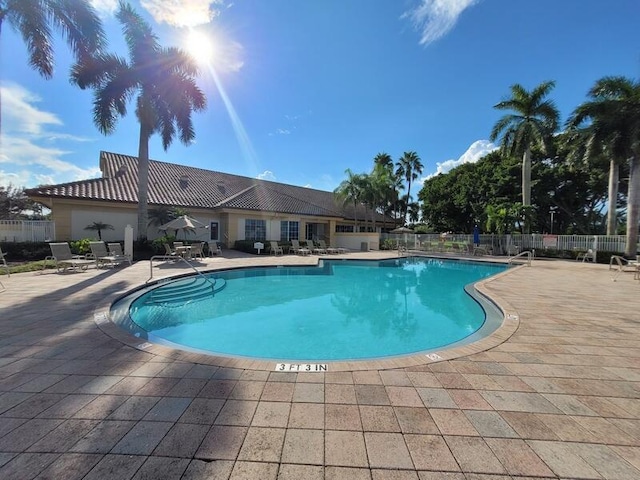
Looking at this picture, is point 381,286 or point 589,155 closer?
point 381,286

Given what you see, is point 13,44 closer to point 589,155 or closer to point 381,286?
point 381,286

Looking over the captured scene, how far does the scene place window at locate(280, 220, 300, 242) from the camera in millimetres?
22422

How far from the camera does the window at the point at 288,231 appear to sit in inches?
883

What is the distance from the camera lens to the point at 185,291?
353 inches

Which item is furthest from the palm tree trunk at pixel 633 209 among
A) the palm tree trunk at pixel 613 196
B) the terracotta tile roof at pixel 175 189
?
the terracotta tile roof at pixel 175 189

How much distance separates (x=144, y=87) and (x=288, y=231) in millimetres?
12556

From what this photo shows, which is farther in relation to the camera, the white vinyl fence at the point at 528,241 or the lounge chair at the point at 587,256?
the white vinyl fence at the point at 528,241

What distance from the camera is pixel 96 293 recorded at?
710cm

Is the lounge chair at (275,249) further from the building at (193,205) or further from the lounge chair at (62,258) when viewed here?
the lounge chair at (62,258)

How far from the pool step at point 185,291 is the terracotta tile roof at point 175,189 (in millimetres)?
10185

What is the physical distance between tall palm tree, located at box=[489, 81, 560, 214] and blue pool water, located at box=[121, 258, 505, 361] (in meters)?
14.5

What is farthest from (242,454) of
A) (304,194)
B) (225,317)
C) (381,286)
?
(304,194)

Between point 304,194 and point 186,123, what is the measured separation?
15.9 m

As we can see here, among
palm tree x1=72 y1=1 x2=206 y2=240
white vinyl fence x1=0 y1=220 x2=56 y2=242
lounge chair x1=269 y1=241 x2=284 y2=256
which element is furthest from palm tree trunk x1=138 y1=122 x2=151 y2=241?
lounge chair x1=269 y1=241 x2=284 y2=256
